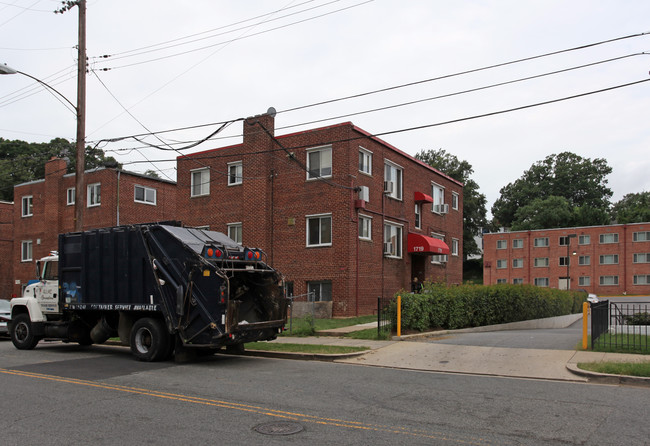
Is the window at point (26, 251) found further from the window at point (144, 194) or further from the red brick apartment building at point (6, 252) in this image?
the window at point (144, 194)

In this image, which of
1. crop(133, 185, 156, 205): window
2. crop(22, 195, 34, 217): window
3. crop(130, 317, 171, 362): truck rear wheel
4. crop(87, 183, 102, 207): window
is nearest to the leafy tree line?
crop(22, 195, 34, 217): window

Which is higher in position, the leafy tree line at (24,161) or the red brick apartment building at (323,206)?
the leafy tree line at (24,161)

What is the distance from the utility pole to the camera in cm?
1794

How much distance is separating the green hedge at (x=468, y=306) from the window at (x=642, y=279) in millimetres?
38652

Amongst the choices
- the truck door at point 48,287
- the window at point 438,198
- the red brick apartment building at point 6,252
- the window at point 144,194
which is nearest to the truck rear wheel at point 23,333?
the truck door at point 48,287

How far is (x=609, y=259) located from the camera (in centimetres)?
5962

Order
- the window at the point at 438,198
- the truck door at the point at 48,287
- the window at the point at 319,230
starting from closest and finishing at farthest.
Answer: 1. the truck door at the point at 48,287
2. the window at the point at 319,230
3. the window at the point at 438,198

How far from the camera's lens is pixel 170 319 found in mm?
11797

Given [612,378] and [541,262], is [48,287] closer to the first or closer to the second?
[612,378]

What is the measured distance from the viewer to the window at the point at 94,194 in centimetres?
3434

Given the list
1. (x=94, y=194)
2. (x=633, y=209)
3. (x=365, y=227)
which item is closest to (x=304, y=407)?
(x=365, y=227)

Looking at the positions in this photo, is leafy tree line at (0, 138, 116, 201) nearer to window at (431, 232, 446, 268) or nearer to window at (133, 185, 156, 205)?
window at (133, 185, 156, 205)

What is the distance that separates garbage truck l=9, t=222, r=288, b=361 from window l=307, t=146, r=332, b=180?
36.0 feet

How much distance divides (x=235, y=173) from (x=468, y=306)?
13.3 metres
